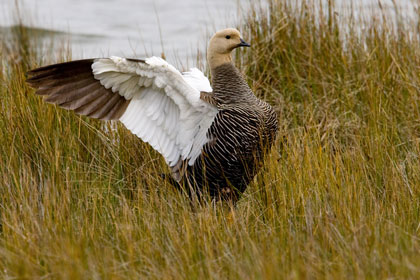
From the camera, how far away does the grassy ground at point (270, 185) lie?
3316 mm

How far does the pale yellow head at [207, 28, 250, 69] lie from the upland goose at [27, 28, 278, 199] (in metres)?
0.03

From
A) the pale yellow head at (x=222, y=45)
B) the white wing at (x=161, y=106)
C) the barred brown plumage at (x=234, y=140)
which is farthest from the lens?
the pale yellow head at (x=222, y=45)

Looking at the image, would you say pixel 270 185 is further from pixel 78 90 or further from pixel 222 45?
pixel 78 90

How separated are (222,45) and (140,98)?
0.69 metres

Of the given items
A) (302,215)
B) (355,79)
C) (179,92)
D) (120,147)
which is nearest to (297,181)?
(302,215)

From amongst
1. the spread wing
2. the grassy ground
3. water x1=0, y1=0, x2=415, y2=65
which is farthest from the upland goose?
water x1=0, y1=0, x2=415, y2=65

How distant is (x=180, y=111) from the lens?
4828 millimetres

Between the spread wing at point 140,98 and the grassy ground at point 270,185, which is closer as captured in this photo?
the grassy ground at point 270,185

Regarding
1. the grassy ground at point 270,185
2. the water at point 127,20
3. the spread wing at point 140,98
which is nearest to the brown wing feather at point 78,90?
the spread wing at point 140,98

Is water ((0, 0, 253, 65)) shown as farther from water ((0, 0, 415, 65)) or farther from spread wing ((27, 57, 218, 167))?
spread wing ((27, 57, 218, 167))

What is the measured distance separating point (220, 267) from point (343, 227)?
68 cm

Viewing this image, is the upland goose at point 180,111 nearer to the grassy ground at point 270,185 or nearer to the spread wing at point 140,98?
the spread wing at point 140,98

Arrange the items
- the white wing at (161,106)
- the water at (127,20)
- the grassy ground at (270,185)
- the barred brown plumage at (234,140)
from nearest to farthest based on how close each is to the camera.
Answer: the grassy ground at (270,185)
the white wing at (161,106)
the barred brown plumage at (234,140)
the water at (127,20)

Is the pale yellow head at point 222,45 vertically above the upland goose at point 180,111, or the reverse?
the pale yellow head at point 222,45
